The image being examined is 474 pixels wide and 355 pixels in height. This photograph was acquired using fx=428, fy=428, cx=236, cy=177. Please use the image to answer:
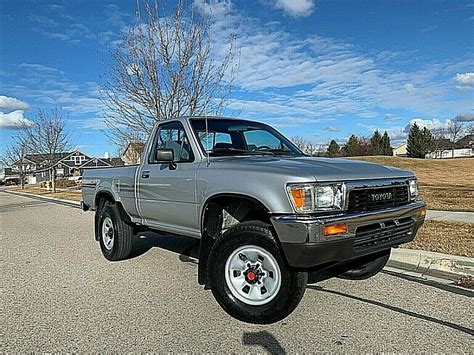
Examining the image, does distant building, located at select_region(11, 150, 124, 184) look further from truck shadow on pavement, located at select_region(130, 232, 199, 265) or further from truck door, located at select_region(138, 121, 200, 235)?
truck door, located at select_region(138, 121, 200, 235)

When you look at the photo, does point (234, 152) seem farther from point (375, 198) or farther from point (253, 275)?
point (375, 198)

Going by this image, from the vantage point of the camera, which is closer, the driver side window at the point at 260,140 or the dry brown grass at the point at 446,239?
the driver side window at the point at 260,140

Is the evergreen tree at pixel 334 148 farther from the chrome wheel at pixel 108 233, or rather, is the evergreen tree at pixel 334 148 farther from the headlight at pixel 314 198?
the headlight at pixel 314 198

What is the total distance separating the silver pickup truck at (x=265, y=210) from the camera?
368 cm

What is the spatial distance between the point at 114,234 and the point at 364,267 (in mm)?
3682

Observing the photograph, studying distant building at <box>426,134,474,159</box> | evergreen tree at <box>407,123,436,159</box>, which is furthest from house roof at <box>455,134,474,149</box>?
evergreen tree at <box>407,123,436,159</box>

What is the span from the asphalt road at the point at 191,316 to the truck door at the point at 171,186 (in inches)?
29.7

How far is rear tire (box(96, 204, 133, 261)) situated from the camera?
641 centimetres

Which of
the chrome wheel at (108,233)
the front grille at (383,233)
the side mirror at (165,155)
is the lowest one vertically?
the chrome wheel at (108,233)

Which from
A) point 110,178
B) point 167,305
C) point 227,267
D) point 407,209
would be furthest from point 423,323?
point 110,178

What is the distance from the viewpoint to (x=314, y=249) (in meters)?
3.56

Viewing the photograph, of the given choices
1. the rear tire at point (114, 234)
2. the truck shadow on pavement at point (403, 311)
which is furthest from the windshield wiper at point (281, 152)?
the rear tire at point (114, 234)

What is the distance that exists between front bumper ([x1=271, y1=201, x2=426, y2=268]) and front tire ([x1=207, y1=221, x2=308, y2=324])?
24cm

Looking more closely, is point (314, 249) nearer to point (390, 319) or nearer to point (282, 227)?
point (282, 227)
